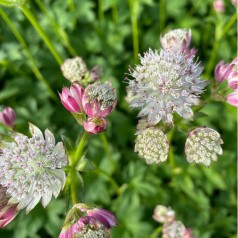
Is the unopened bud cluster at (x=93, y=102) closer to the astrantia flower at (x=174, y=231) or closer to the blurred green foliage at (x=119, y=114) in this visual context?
the astrantia flower at (x=174, y=231)

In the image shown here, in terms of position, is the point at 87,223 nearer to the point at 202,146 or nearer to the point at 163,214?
the point at 202,146

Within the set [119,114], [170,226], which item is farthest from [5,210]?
[119,114]

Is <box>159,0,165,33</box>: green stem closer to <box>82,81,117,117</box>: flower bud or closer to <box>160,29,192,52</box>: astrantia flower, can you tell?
<box>160,29,192,52</box>: astrantia flower

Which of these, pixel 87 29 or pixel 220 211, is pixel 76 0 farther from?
pixel 220 211

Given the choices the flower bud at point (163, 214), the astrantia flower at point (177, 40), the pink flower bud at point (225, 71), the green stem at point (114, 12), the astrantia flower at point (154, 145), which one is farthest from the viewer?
the green stem at point (114, 12)

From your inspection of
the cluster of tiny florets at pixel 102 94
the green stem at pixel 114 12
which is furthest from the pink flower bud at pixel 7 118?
the green stem at pixel 114 12

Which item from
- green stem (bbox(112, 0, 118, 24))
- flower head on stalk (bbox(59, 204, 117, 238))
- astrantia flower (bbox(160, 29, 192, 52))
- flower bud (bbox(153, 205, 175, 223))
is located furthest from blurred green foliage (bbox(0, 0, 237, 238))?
flower head on stalk (bbox(59, 204, 117, 238))

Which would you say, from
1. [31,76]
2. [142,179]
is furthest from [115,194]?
[31,76]
